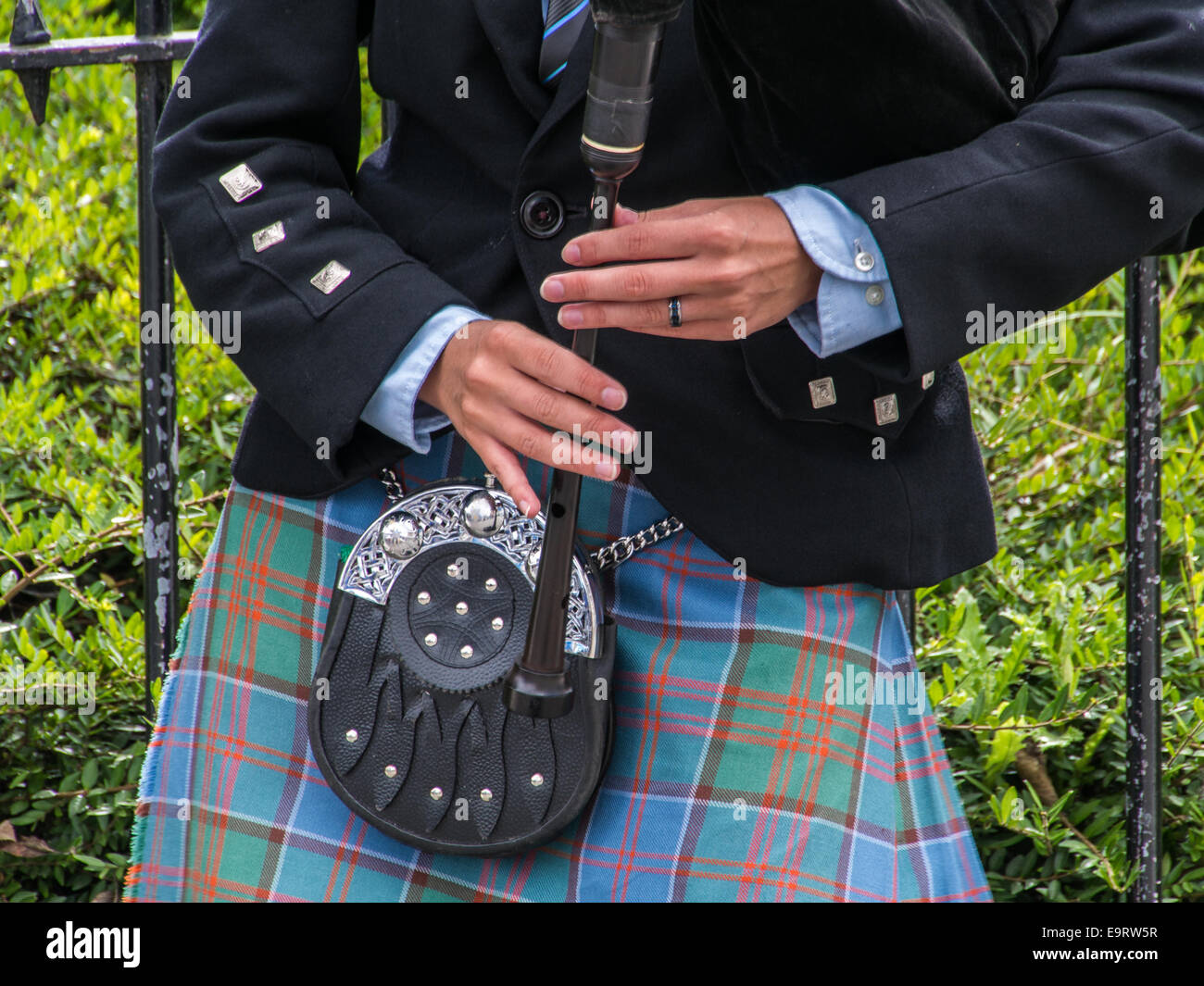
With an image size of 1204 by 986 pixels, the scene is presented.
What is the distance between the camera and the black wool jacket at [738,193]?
1.15m

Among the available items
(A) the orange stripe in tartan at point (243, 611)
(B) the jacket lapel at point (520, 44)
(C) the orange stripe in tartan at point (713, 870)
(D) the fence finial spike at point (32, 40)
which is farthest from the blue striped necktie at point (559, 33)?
(D) the fence finial spike at point (32, 40)

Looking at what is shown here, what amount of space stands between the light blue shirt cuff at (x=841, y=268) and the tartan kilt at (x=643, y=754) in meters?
0.32

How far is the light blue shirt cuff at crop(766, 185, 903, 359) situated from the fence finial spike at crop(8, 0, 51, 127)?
132 centimetres

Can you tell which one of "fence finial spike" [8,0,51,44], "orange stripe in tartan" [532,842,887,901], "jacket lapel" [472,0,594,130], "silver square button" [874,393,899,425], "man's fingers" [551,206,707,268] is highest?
"jacket lapel" [472,0,594,130]

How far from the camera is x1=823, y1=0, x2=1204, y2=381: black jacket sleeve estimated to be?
3.76 ft

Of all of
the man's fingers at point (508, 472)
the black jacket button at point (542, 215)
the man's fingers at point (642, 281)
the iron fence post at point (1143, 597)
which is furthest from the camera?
the iron fence post at point (1143, 597)

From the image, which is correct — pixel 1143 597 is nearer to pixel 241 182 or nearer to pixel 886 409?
pixel 886 409

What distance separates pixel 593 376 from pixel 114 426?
1843mm

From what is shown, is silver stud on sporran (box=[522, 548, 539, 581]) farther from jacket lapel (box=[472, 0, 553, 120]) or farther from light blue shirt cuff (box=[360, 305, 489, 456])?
jacket lapel (box=[472, 0, 553, 120])

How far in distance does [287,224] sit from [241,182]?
7 cm

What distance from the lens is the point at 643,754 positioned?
138cm

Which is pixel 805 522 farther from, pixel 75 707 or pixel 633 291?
pixel 75 707

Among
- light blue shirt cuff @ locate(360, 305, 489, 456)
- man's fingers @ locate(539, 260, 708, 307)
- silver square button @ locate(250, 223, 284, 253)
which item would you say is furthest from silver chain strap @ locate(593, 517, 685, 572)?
silver square button @ locate(250, 223, 284, 253)

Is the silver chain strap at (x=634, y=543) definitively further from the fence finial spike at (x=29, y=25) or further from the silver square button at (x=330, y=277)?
the fence finial spike at (x=29, y=25)
